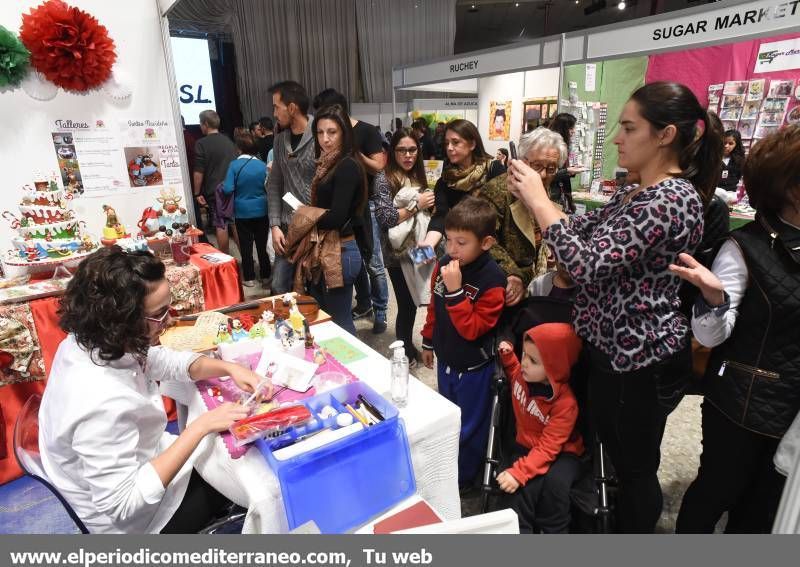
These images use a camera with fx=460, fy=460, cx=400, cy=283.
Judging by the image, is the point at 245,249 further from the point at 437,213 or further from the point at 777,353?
the point at 777,353

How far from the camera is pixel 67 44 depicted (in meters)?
2.25

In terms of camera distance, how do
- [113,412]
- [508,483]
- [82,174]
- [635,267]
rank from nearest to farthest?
[113,412] → [635,267] → [508,483] → [82,174]

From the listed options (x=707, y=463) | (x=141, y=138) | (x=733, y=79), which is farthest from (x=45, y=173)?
(x=733, y=79)

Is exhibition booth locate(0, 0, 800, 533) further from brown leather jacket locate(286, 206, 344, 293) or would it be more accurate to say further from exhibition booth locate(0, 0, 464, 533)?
brown leather jacket locate(286, 206, 344, 293)

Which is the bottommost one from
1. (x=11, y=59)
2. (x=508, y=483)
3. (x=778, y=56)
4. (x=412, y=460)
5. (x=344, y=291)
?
(x=508, y=483)

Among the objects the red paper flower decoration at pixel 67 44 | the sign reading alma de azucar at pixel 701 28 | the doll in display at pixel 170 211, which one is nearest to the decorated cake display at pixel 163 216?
the doll in display at pixel 170 211

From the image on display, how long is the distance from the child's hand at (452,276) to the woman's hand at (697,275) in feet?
2.32

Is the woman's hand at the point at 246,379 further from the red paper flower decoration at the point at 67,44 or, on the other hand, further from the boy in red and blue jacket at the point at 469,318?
the red paper flower decoration at the point at 67,44

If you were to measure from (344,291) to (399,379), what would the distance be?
110cm

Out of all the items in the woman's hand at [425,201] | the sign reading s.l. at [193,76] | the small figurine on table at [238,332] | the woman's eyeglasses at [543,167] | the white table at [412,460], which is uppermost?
the sign reading s.l. at [193,76]

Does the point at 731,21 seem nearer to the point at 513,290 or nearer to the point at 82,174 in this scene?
the point at 513,290

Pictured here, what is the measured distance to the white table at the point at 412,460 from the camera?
3.47 feet

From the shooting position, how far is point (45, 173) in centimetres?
245

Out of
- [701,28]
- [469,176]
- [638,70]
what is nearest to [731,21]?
[701,28]
